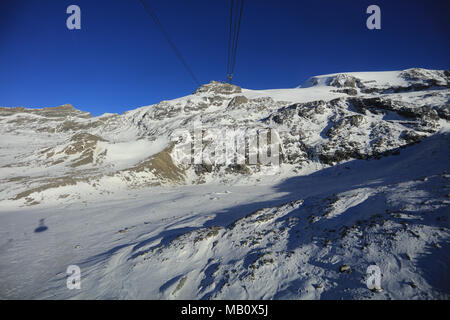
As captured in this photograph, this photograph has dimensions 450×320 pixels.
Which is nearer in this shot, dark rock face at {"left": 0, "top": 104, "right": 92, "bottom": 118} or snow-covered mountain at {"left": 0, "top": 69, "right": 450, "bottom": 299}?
snow-covered mountain at {"left": 0, "top": 69, "right": 450, "bottom": 299}

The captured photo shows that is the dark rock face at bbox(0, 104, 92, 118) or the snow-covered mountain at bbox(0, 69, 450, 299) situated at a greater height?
the dark rock face at bbox(0, 104, 92, 118)

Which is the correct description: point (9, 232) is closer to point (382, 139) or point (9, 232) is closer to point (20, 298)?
point (20, 298)

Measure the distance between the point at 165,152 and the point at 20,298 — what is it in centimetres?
3284

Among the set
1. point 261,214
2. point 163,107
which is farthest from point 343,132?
point 163,107

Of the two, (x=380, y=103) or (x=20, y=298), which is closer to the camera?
(x=20, y=298)

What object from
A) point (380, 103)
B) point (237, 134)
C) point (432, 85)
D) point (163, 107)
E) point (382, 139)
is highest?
point (163, 107)

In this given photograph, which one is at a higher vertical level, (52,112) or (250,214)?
(52,112)

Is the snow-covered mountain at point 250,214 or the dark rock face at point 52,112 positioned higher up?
the dark rock face at point 52,112

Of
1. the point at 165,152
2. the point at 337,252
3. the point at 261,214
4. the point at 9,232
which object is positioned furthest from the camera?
the point at 165,152

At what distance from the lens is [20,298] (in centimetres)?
627

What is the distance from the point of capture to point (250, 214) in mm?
10430

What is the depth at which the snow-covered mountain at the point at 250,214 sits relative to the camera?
5.10m

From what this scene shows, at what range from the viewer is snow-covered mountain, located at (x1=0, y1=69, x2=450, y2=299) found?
5102 millimetres

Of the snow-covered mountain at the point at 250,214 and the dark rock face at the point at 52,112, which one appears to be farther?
the dark rock face at the point at 52,112
